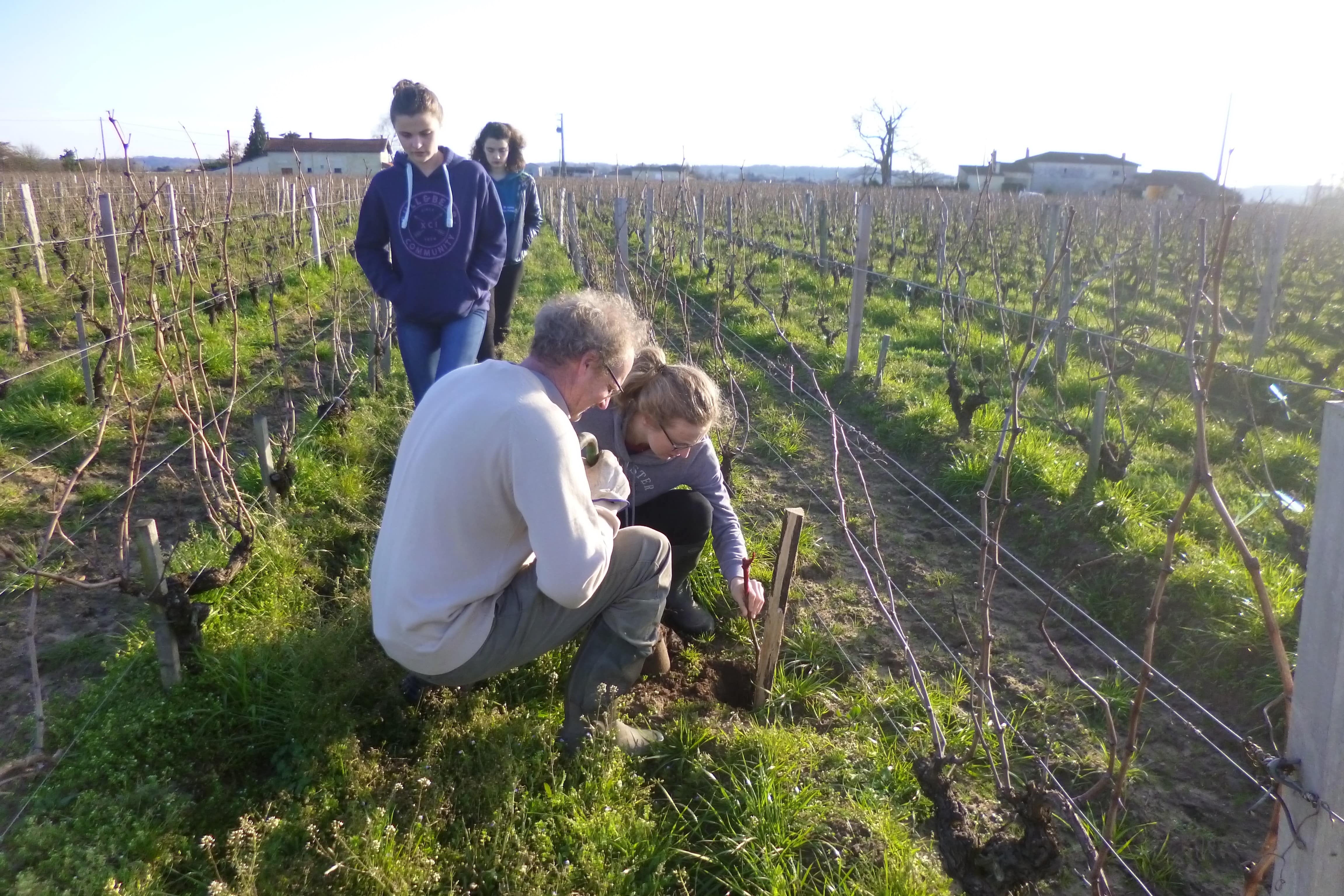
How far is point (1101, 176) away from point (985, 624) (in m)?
58.3

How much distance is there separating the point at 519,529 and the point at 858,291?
485cm

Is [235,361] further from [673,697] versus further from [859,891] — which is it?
[859,891]

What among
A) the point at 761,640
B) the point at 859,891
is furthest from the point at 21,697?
the point at 859,891

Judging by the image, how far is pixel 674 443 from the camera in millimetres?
2365

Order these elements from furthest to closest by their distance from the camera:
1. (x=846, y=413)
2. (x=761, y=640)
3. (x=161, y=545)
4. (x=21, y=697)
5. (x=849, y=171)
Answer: (x=849, y=171)
(x=846, y=413)
(x=161, y=545)
(x=761, y=640)
(x=21, y=697)

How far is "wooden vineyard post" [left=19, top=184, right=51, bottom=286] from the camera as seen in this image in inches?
343

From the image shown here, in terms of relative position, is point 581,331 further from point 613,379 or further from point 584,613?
point 584,613

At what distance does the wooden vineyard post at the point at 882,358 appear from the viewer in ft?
18.5

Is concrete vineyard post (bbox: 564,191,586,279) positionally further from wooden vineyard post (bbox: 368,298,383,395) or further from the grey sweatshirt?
the grey sweatshirt

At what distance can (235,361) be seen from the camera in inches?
109

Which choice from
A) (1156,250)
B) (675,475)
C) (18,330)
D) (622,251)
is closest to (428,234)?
(675,475)

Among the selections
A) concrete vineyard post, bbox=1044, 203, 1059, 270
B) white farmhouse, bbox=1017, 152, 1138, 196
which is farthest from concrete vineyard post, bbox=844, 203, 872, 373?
white farmhouse, bbox=1017, 152, 1138, 196

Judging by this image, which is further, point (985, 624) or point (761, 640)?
point (761, 640)

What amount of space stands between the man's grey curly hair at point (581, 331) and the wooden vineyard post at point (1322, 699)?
126 cm
